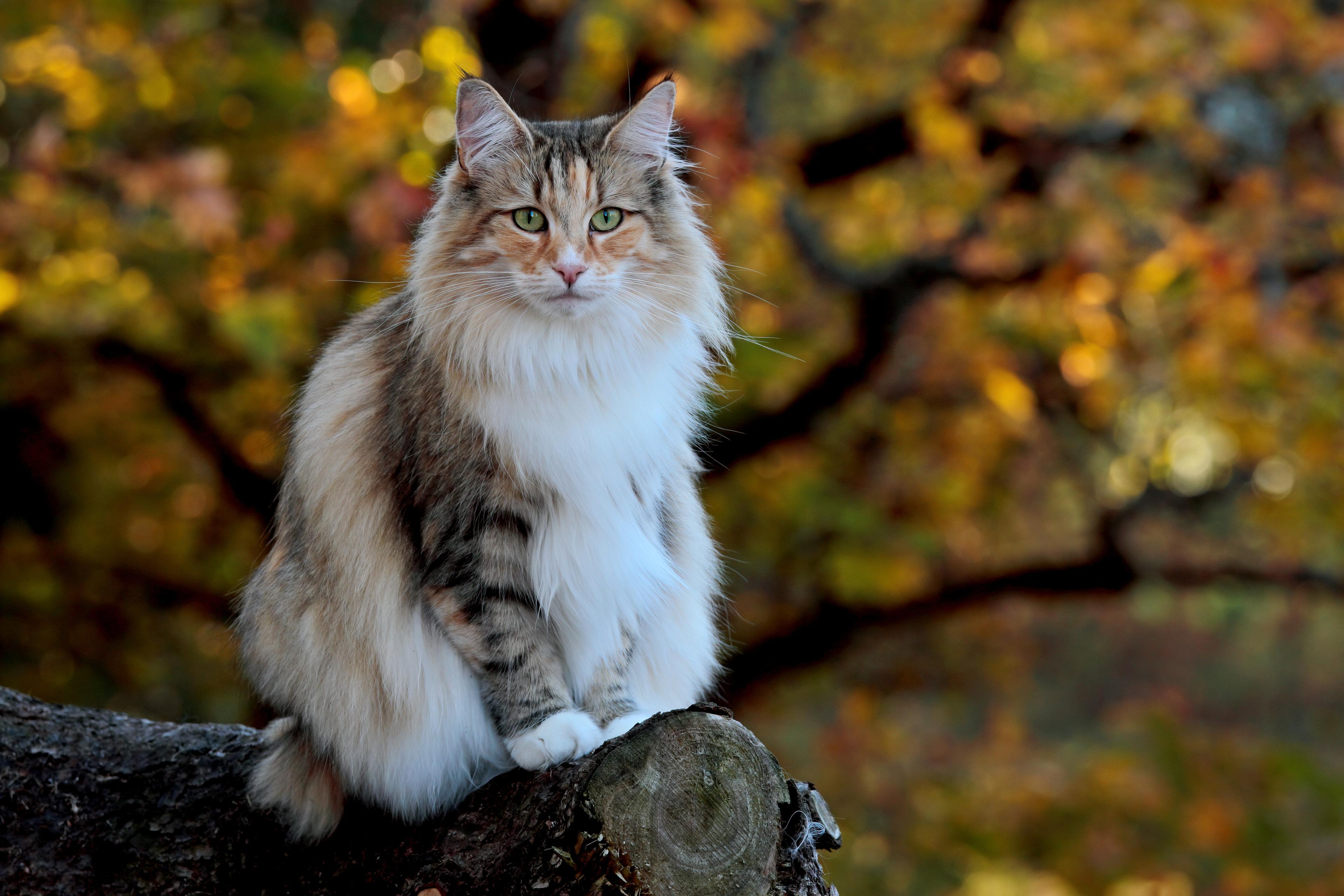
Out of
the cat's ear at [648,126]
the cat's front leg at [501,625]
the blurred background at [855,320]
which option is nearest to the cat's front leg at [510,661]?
the cat's front leg at [501,625]

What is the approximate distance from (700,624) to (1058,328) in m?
4.07

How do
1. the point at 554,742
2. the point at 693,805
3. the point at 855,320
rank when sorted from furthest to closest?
the point at 855,320 < the point at 554,742 < the point at 693,805

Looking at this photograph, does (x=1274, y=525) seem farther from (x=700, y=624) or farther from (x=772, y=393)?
(x=700, y=624)

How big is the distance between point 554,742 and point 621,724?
23 cm

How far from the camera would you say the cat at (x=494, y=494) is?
2328 millimetres

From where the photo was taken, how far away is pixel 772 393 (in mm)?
7109

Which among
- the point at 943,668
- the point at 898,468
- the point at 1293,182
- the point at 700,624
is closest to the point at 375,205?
the point at 700,624

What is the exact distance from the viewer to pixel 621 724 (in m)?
2.39

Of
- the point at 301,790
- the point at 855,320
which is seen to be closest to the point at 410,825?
the point at 301,790

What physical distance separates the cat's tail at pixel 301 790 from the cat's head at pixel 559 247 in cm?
84

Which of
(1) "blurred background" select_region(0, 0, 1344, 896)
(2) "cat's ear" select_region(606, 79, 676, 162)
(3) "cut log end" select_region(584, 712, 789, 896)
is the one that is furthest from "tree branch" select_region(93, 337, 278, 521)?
(3) "cut log end" select_region(584, 712, 789, 896)

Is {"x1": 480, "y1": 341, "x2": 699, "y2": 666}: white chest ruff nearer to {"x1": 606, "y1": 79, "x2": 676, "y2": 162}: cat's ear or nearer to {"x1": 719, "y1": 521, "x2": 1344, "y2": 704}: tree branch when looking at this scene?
{"x1": 606, "y1": 79, "x2": 676, "y2": 162}: cat's ear

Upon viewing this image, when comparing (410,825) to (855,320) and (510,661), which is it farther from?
(855,320)

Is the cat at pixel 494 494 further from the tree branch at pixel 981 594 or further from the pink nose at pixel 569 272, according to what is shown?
the tree branch at pixel 981 594
